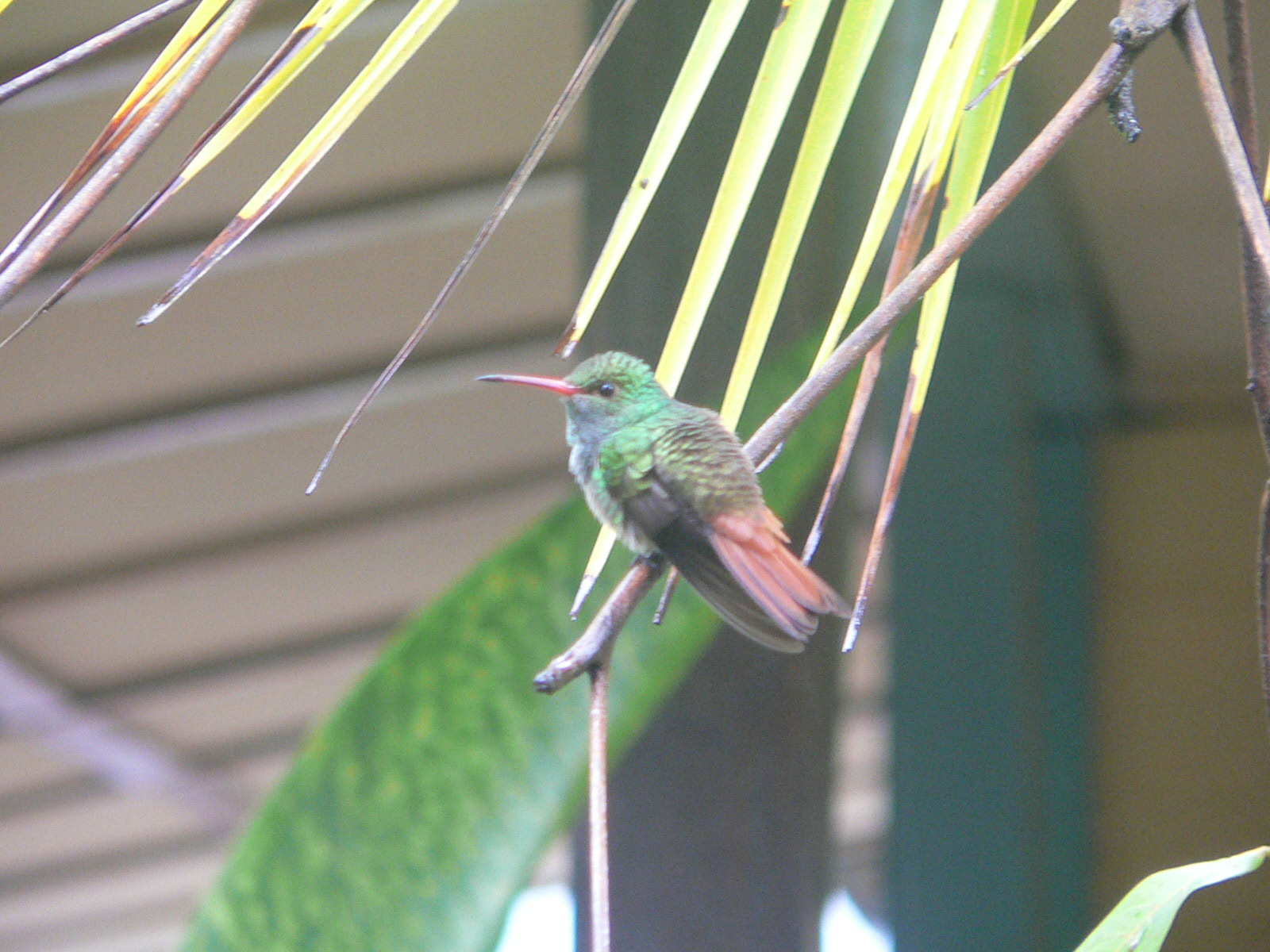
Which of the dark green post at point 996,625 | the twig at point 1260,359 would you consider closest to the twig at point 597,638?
the twig at point 1260,359

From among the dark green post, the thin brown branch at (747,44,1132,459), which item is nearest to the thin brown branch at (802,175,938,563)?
the thin brown branch at (747,44,1132,459)

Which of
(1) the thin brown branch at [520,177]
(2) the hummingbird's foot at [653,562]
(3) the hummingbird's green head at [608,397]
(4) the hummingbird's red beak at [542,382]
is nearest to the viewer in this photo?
(1) the thin brown branch at [520,177]

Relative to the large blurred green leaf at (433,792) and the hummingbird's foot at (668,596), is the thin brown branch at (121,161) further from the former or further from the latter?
the hummingbird's foot at (668,596)

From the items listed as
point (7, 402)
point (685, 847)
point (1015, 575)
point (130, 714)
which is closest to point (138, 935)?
point (130, 714)

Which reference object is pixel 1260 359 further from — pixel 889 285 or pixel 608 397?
pixel 608 397

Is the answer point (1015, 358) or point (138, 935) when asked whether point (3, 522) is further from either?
point (138, 935)

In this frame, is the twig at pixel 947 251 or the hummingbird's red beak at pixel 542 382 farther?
the hummingbird's red beak at pixel 542 382

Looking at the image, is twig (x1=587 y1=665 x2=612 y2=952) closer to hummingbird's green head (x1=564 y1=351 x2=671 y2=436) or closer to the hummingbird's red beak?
the hummingbird's red beak
